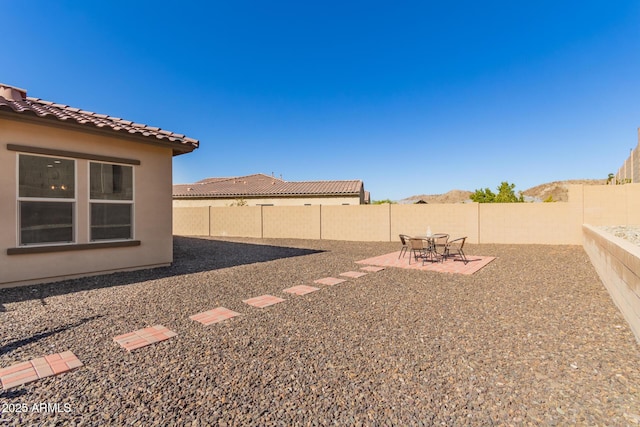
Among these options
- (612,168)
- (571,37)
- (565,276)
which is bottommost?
(565,276)

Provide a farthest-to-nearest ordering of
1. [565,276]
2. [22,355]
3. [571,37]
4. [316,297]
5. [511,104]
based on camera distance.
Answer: [511,104] → [571,37] → [565,276] → [316,297] → [22,355]

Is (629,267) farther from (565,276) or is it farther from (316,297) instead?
(316,297)

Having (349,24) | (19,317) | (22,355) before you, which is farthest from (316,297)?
(349,24)

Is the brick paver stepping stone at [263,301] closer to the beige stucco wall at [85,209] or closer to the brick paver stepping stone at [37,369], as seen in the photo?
the brick paver stepping stone at [37,369]

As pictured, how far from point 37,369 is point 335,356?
2.77 metres

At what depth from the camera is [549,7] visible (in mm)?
10523

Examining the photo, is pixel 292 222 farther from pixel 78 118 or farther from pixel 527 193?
pixel 527 193

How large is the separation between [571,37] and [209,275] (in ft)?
51.0

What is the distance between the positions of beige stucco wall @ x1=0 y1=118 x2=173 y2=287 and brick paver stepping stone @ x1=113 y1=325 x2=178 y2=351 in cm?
407

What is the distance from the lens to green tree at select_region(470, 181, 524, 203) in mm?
21453

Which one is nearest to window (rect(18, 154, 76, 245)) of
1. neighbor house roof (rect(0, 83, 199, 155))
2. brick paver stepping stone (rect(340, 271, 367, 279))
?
neighbor house roof (rect(0, 83, 199, 155))

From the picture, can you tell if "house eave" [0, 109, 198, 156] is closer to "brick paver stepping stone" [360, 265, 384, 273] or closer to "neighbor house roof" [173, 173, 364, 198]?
"brick paver stepping stone" [360, 265, 384, 273]

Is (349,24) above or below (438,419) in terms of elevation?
above

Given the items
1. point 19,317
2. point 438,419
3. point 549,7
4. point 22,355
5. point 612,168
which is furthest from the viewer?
point 612,168
